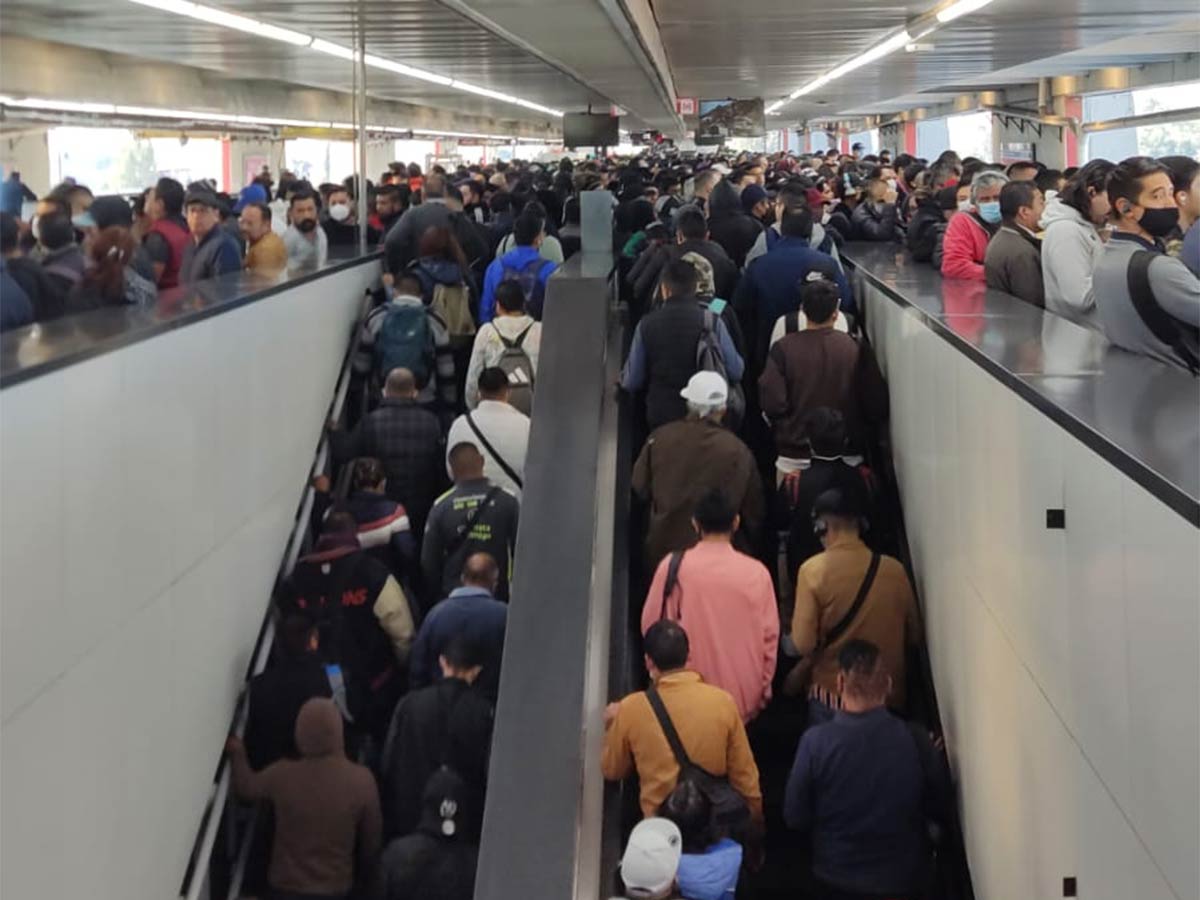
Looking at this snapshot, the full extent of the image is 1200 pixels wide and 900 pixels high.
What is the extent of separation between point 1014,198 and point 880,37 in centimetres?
987

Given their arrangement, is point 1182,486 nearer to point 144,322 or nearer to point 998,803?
point 998,803

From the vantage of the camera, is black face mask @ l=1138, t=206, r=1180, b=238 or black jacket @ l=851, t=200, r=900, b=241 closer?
black face mask @ l=1138, t=206, r=1180, b=238

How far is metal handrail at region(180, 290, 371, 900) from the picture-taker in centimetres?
569

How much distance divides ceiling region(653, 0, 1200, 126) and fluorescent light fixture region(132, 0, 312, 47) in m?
3.23

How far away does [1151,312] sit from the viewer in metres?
3.83

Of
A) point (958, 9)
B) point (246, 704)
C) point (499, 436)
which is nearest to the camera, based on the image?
point (246, 704)

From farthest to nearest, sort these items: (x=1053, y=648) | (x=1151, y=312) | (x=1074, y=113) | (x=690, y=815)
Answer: (x=1074, y=113), (x=690, y=815), (x=1151, y=312), (x=1053, y=648)

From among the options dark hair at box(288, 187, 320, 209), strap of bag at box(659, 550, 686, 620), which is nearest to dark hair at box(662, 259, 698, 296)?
strap of bag at box(659, 550, 686, 620)

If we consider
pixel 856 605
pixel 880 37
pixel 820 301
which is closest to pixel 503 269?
pixel 820 301

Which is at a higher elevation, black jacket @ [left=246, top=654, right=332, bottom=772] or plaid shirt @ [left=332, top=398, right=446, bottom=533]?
plaid shirt @ [left=332, top=398, right=446, bottom=533]

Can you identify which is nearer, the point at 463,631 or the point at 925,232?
the point at 463,631

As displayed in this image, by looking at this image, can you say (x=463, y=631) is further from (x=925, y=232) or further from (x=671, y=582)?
(x=925, y=232)

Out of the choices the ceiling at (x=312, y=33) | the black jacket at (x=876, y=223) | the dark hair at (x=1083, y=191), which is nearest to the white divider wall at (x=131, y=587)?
the ceiling at (x=312, y=33)

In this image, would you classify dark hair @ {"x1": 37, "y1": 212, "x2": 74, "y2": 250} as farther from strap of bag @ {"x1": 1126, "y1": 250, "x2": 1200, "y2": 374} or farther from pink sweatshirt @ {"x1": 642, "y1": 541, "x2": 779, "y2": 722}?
strap of bag @ {"x1": 1126, "y1": 250, "x2": 1200, "y2": 374}
